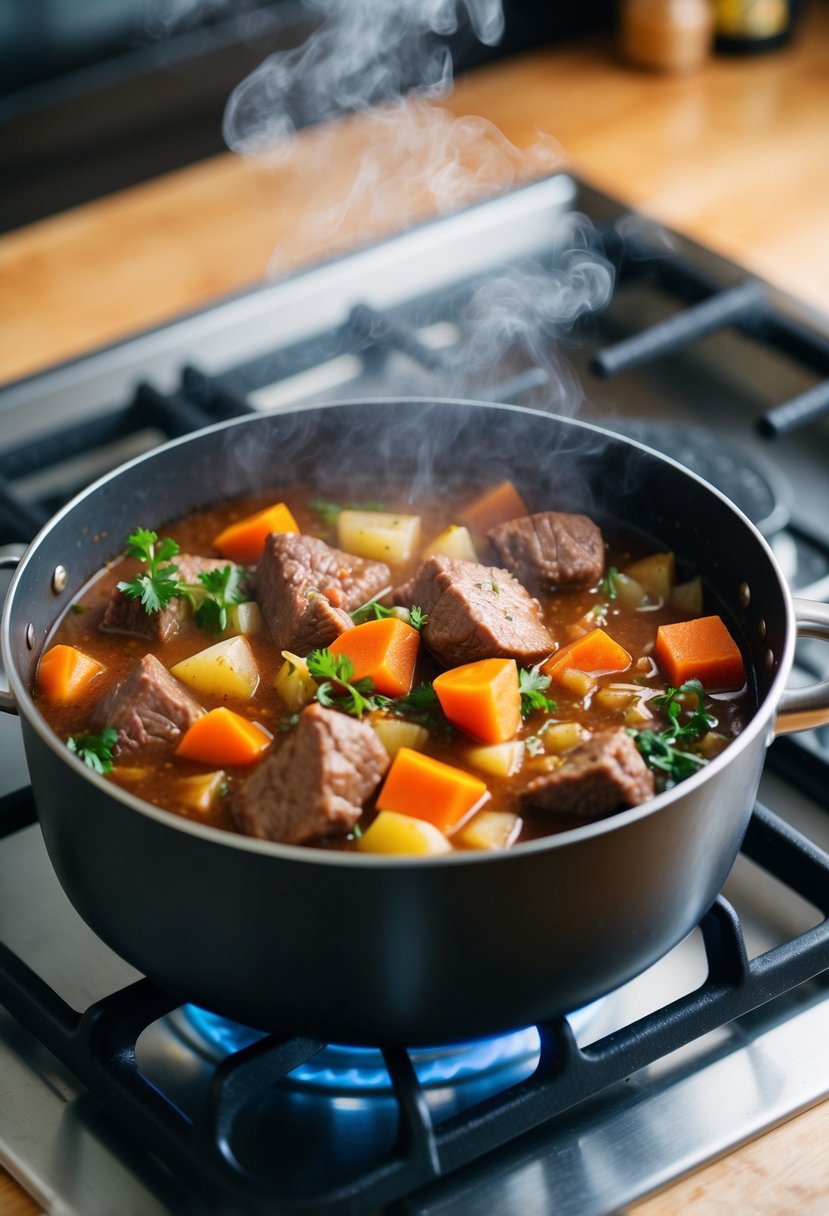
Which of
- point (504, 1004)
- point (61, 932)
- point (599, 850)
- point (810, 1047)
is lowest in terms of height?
point (810, 1047)

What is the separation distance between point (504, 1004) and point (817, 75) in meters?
2.57

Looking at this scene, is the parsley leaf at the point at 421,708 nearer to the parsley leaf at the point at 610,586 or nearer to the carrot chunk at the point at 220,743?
the carrot chunk at the point at 220,743

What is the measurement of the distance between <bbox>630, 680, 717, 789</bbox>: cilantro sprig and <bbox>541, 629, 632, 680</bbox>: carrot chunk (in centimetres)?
7

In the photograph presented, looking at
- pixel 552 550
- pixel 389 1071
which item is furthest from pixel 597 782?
pixel 552 550

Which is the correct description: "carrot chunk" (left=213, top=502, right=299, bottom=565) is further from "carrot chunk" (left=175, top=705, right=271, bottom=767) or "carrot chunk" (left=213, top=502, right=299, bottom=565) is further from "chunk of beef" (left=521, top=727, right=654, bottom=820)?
"chunk of beef" (left=521, top=727, right=654, bottom=820)

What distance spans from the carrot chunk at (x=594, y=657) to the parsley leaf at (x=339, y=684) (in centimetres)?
22

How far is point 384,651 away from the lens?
158cm

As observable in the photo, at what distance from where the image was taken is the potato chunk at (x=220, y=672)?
162cm

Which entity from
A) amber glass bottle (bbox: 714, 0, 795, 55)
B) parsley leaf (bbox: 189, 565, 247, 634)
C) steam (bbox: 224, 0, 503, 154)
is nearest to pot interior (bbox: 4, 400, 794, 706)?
parsley leaf (bbox: 189, 565, 247, 634)

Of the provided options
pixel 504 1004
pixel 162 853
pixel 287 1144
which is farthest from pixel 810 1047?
pixel 162 853

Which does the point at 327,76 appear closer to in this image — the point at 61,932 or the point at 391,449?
the point at 391,449

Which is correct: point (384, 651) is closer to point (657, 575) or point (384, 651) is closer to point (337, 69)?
point (657, 575)

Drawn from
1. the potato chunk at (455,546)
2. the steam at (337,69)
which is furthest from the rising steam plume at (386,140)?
the potato chunk at (455,546)

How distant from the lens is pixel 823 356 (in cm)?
223
